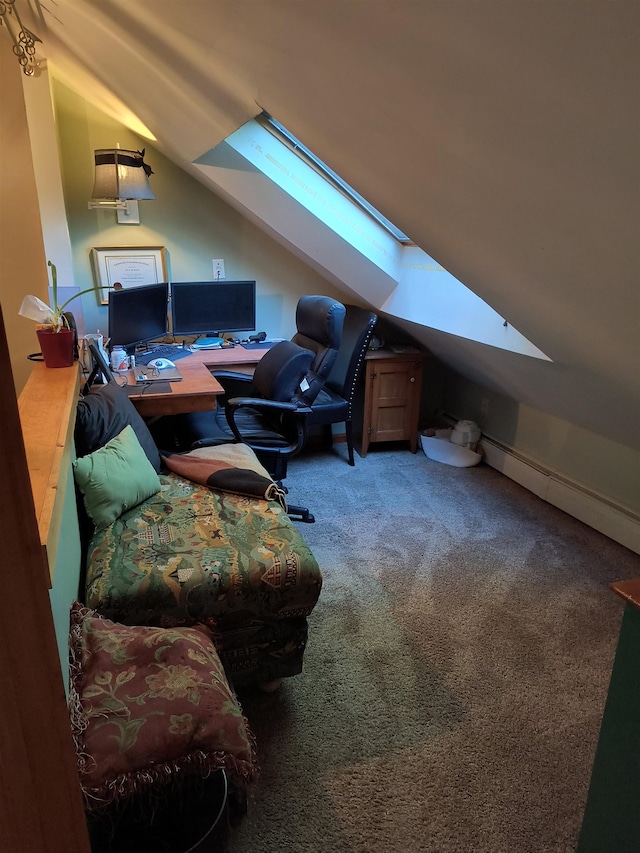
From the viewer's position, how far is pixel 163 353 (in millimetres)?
3441

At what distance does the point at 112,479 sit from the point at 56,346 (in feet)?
2.05

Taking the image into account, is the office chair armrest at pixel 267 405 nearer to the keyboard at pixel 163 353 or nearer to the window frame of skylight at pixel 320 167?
the keyboard at pixel 163 353

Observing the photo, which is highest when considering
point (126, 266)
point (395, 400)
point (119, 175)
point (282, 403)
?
point (119, 175)

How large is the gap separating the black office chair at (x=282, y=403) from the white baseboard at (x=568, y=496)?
142 cm

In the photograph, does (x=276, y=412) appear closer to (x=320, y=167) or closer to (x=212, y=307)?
(x=212, y=307)

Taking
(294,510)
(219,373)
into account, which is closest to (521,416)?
(294,510)

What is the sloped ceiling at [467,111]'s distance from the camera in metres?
0.72

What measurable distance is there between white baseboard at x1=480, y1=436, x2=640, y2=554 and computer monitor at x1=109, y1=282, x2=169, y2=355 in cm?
A: 229

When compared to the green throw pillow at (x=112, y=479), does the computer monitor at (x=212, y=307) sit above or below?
above

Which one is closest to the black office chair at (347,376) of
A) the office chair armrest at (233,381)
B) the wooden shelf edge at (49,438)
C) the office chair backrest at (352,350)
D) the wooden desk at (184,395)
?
the office chair backrest at (352,350)

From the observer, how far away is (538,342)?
7.19 feet

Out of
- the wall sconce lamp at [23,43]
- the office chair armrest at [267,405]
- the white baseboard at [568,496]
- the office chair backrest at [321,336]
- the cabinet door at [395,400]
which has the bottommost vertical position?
the white baseboard at [568,496]

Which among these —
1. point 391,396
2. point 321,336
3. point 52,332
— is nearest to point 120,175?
point 52,332

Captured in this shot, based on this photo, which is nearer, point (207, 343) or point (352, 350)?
point (352, 350)
